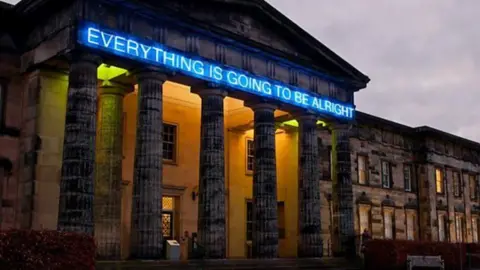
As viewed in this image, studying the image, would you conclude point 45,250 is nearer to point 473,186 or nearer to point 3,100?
point 3,100

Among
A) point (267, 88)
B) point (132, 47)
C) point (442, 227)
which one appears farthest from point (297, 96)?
point (442, 227)

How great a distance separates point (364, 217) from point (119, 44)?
2234 cm

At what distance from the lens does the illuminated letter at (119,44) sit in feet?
69.8

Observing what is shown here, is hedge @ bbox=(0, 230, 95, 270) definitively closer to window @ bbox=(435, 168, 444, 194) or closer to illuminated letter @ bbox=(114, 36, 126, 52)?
illuminated letter @ bbox=(114, 36, 126, 52)

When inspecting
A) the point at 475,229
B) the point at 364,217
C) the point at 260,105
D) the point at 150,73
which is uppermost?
the point at 150,73

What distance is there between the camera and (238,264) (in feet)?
75.0

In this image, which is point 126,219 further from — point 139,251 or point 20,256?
point 20,256

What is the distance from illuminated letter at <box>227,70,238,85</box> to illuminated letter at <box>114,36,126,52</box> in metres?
5.16

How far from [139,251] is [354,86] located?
1563 cm

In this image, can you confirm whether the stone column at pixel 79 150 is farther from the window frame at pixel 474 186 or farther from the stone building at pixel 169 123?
the window frame at pixel 474 186

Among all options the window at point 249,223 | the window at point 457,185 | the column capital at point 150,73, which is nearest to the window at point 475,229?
the window at point 457,185

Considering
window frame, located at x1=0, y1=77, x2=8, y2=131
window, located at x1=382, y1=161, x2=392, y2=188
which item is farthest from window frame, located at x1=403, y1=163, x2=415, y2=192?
window frame, located at x1=0, y1=77, x2=8, y2=131

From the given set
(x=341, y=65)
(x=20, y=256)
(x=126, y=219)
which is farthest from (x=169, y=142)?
(x=20, y=256)

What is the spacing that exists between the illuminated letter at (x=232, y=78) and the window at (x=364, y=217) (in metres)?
16.1
